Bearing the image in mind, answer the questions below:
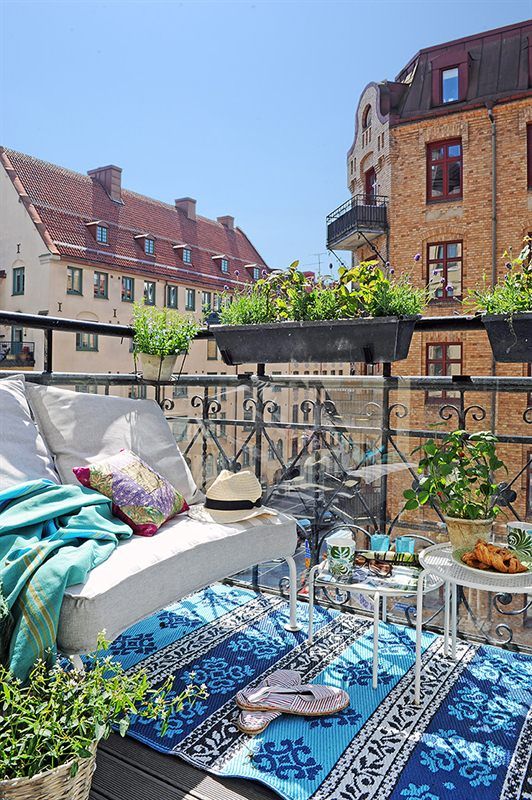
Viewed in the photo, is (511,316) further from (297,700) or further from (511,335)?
(297,700)

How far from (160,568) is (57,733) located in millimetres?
645

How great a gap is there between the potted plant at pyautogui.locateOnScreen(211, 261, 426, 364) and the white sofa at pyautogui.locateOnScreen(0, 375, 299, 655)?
1.75 ft

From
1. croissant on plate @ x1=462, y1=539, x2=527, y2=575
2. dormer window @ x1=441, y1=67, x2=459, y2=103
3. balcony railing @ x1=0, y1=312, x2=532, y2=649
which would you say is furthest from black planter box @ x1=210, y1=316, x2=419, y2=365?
dormer window @ x1=441, y1=67, x2=459, y2=103

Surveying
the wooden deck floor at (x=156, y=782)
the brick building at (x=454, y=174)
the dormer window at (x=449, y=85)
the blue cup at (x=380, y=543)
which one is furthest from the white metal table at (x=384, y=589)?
the dormer window at (x=449, y=85)

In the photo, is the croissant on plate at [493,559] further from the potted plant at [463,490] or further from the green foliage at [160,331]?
the green foliage at [160,331]

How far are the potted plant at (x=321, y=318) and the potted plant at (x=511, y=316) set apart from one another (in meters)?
0.32

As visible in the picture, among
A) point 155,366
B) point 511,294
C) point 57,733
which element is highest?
point 511,294

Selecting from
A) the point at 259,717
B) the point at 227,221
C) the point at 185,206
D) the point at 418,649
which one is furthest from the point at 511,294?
the point at 227,221

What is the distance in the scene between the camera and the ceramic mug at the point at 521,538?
6.31 ft

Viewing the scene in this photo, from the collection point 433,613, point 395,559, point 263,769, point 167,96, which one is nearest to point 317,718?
point 263,769

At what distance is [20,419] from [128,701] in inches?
49.5

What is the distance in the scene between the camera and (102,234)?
20.1 m

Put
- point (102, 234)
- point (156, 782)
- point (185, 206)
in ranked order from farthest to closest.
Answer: point (185, 206) → point (102, 234) → point (156, 782)

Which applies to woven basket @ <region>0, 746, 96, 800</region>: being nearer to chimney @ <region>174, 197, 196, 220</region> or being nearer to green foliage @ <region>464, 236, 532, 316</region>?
green foliage @ <region>464, 236, 532, 316</region>
